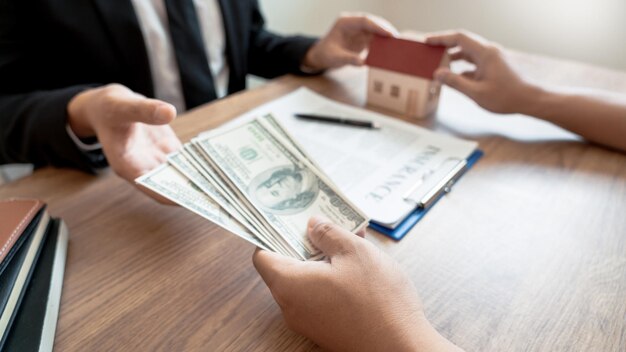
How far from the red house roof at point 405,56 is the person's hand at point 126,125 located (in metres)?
0.44

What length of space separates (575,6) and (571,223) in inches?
52.9

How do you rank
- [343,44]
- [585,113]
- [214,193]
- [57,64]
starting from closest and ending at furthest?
[214,193] < [585,113] < [57,64] < [343,44]

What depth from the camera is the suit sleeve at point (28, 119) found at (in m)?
0.61

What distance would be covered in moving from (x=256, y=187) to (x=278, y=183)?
3 cm

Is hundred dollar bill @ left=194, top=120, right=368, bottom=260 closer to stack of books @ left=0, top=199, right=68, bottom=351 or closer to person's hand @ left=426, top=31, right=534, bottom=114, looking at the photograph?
stack of books @ left=0, top=199, right=68, bottom=351

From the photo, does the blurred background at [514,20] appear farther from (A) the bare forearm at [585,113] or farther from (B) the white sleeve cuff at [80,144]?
(B) the white sleeve cuff at [80,144]

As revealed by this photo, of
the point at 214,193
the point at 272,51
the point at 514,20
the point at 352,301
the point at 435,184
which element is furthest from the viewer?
the point at 514,20

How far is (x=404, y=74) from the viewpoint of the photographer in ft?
2.56

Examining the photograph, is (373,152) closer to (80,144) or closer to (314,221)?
(314,221)

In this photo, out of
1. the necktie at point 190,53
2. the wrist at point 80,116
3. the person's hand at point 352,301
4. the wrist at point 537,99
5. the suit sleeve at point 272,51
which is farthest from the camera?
the suit sleeve at point 272,51

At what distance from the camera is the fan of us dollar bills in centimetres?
44

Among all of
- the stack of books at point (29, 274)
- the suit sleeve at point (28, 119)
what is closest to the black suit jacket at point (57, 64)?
the suit sleeve at point (28, 119)

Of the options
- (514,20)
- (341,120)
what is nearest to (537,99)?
(341,120)

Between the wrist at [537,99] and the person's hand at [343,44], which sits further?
the person's hand at [343,44]
